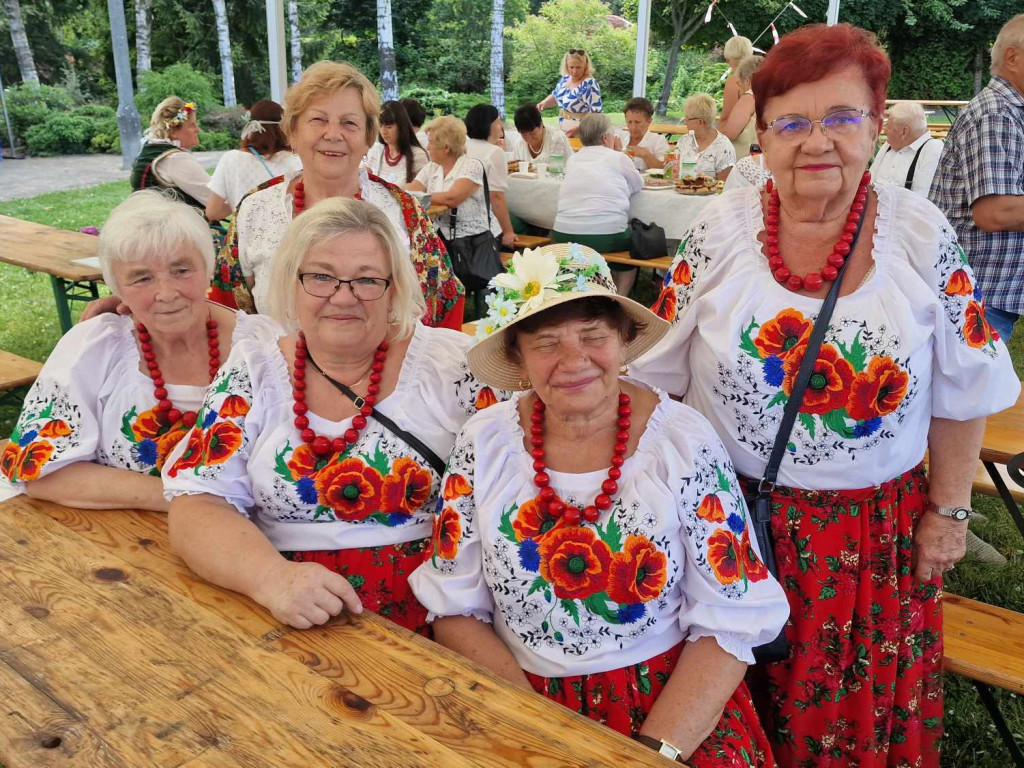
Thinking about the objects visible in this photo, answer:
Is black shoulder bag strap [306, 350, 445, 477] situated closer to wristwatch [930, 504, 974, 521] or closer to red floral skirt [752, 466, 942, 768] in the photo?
red floral skirt [752, 466, 942, 768]

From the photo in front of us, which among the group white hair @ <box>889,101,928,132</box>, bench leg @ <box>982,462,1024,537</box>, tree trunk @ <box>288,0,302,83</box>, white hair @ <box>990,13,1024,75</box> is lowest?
bench leg @ <box>982,462,1024,537</box>

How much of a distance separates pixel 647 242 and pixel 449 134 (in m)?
1.65

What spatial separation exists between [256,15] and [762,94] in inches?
677

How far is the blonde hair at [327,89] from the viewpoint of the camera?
273 centimetres

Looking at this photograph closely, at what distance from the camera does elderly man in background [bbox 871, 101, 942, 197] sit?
226 inches

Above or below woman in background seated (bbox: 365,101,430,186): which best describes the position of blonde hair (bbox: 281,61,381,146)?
above

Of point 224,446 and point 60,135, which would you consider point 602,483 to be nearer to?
point 224,446

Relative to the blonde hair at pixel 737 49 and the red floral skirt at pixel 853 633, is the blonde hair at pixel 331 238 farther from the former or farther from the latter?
the blonde hair at pixel 737 49

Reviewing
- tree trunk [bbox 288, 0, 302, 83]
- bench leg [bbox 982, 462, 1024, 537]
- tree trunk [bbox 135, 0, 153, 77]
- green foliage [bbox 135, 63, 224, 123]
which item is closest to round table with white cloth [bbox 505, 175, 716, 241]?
bench leg [bbox 982, 462, 1024, 537]

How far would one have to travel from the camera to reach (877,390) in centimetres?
174

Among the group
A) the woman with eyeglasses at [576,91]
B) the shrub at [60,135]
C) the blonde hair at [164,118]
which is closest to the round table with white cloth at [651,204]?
the woman with eyeglasses at [576,91]

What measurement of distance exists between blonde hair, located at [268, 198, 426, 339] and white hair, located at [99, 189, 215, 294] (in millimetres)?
335

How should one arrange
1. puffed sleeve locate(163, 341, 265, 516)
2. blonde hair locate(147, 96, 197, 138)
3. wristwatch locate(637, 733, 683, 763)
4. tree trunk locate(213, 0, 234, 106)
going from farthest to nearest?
tree trunk locate(213, 0, 234, 106), blonde hair locate(147, 96, 197, 138), puffed sleeve locate(163, 341, 265, 516), wristwatch locate(637, 733, 683, 763)

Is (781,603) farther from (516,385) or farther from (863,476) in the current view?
(516,385)
